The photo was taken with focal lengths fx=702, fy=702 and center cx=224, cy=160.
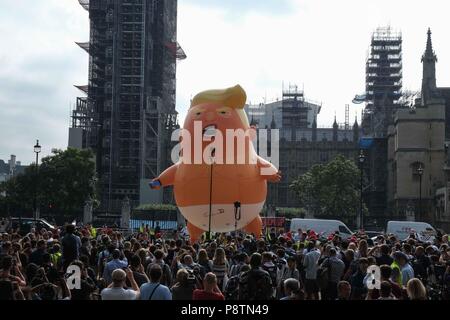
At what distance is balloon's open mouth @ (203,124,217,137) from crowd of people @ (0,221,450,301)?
15.3 ft

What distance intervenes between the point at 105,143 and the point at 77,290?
70510 mm

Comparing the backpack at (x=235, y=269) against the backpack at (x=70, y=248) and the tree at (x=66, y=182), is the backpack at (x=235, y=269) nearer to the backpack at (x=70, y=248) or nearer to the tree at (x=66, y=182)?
the backpack at (x=70, y=248)

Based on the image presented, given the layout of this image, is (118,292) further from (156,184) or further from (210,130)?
(156,184)

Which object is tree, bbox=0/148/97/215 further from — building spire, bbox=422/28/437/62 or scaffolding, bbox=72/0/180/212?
building spire, bbox=422/28/437/62

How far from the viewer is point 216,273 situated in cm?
1319

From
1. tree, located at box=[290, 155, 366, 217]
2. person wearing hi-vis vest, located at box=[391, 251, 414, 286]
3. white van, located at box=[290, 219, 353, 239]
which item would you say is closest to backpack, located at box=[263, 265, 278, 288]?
person wearing hi-vis vest, located at box=[391, 251, 414, 286]

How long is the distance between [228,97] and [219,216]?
404cm

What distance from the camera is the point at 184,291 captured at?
1030 cm

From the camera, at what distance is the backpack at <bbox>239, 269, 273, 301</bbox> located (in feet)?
34.7

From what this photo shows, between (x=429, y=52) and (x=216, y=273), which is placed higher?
(x=429, y=52)

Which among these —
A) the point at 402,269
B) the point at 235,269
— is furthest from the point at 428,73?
the point at 235,269

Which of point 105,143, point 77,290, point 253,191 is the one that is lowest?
point 77,290
